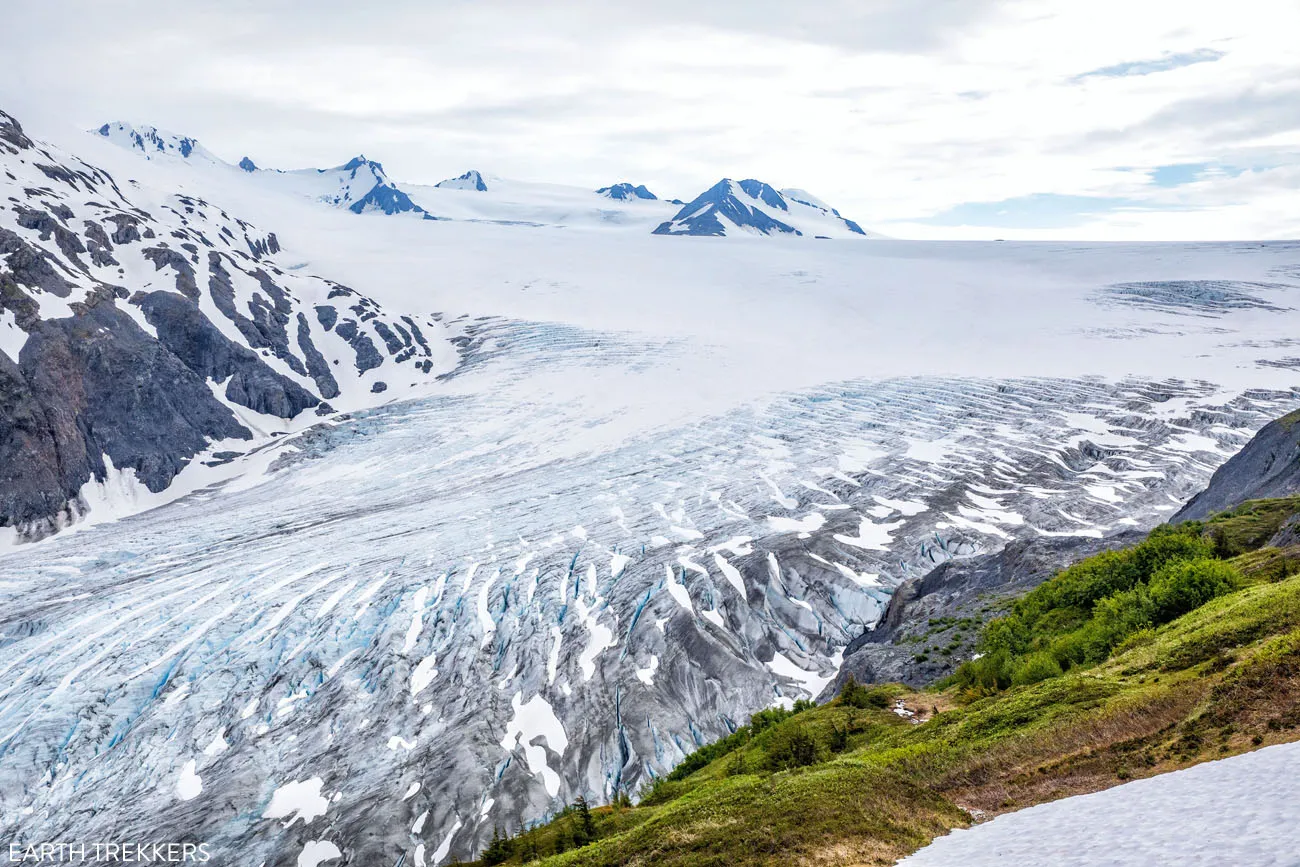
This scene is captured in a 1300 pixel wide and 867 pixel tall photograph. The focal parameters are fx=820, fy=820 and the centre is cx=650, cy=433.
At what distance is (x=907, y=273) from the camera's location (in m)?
115

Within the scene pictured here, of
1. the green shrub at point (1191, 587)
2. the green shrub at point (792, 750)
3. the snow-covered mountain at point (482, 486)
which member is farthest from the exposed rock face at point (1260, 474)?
the green shrub at point (792, 750)

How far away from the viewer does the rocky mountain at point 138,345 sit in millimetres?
57750

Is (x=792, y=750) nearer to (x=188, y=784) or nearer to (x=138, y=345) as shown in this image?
(x=188, y=784)

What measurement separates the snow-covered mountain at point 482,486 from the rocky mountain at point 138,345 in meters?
0.33

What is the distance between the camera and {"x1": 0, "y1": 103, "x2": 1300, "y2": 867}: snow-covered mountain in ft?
92.6

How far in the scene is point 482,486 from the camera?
5338cm

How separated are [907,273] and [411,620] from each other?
9708 cm

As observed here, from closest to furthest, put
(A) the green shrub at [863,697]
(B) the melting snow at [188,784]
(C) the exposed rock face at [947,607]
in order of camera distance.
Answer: (A) the green shrub at [863,697] → (C) the exposed rock face at [947,607] → (B) the melting snow at [188,784]

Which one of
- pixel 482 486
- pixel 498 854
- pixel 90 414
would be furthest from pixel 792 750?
pixel 90 414

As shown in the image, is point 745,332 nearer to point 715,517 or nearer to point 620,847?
point 715,517

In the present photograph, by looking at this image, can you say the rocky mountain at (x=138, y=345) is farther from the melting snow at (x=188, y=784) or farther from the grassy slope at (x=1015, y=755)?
the grassy slope at (x=1015, y=755)

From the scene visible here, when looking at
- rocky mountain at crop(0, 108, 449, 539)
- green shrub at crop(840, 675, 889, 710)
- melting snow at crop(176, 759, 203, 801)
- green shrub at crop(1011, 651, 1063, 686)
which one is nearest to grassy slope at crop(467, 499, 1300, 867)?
green shrub at crop(1011, 651, 1063, 686)

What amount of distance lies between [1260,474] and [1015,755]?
2598 centimetres

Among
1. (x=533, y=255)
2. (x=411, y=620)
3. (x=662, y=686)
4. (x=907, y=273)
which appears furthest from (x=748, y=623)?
(x=533, y=255)
